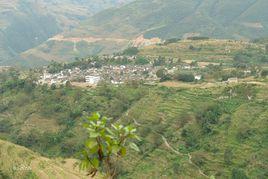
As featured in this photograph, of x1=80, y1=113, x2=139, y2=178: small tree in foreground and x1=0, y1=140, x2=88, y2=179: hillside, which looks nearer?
x1=80, y1=113, x2=139, y2=178: small tree in foreground

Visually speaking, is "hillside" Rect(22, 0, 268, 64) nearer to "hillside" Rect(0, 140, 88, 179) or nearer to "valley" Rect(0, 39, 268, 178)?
"valley" Rect(0, 39, 268, 178)

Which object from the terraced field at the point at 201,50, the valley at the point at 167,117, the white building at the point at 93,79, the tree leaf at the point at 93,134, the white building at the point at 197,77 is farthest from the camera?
the terraced field at the point at 201,50

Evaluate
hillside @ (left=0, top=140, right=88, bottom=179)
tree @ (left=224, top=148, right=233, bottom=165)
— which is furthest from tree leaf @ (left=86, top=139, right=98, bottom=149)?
tree @ (left=224, top=148, right=233, bottom=165)

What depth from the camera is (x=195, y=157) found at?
36000 mm

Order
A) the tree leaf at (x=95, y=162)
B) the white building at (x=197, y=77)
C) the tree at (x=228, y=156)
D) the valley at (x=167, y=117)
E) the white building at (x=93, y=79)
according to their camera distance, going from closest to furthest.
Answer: the tree leaf at (x=95, y=162), the tree at (x=228, y=156), the valley at (x=167, y=117), the white building at (x=197, y=77), the white building at (x=93, y=79)

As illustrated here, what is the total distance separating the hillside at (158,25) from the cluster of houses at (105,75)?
68.5 metres

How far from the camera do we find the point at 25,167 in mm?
31344

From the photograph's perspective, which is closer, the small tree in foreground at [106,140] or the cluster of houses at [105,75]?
the small tree in foreground at [106,140]

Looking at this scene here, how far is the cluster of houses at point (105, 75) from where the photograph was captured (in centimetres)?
5791

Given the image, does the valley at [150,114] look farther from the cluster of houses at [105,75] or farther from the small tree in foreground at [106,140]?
the cluster of houses at [105,75]

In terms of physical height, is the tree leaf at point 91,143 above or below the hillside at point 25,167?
above

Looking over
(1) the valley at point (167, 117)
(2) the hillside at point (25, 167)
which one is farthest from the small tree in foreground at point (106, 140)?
(1) the valley at point (167, 117)

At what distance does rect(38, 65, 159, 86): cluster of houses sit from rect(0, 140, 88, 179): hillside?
22.8 meters

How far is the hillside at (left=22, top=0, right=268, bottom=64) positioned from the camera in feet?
456
